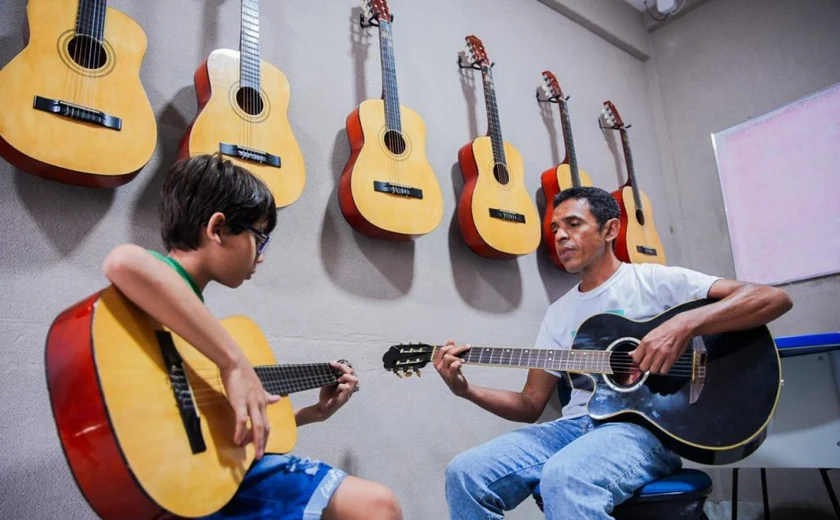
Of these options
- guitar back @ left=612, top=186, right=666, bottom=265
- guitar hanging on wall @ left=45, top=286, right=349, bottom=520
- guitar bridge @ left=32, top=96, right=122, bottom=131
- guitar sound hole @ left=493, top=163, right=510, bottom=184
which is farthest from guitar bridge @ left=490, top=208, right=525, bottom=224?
guitar hanging on wall @ left=45, top=286, right=349, bottom=520

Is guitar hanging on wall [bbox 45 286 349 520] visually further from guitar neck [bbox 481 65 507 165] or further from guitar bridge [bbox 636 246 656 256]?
guitar bridge [bbox 636 246 656 256]

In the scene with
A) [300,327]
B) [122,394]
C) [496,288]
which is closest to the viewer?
[122,394]

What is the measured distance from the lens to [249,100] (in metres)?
1.92

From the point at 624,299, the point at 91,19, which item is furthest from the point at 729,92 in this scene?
the point at 91,19

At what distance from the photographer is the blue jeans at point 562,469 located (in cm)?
146

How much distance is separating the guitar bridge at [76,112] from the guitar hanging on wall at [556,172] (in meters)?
1.86

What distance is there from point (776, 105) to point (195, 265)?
141 inches

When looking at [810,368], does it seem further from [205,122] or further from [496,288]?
[205,122]

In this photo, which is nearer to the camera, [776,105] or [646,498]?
[646,498]

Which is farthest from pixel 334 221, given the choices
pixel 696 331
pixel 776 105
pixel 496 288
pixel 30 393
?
pixel 776 105

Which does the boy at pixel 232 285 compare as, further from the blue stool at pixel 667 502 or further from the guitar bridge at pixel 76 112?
the blue stool at pixel 667 502

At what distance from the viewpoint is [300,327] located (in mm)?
2020

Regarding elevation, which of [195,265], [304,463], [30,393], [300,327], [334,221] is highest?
[334,221]

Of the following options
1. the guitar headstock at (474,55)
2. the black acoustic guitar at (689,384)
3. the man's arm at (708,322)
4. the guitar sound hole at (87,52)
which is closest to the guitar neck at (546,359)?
the black acoustic guitar at (689,384)
